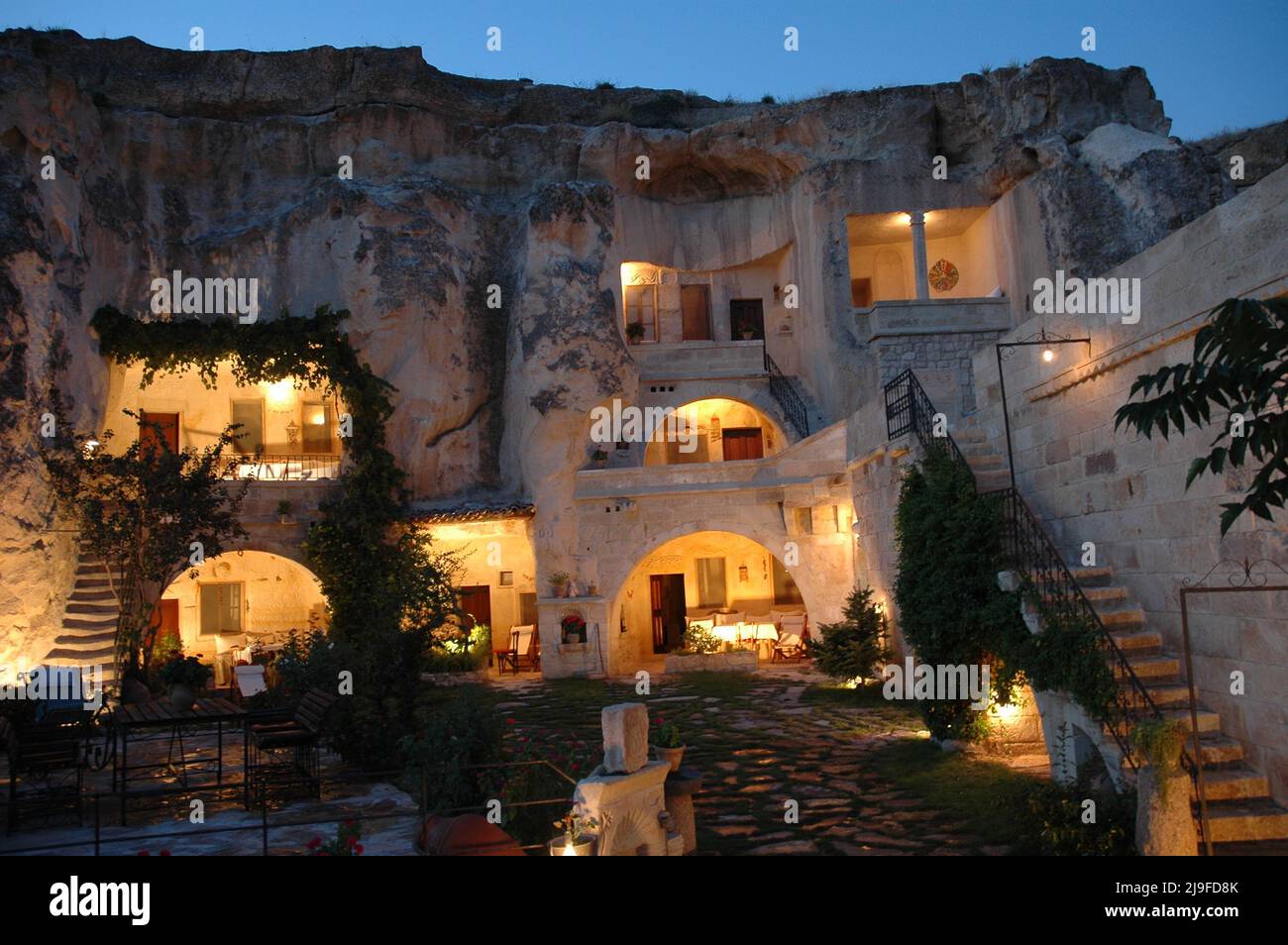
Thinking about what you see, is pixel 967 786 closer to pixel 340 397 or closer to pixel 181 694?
pixel 181 694

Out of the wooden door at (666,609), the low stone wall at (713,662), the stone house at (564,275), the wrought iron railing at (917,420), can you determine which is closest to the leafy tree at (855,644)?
the stone house at (564,275)

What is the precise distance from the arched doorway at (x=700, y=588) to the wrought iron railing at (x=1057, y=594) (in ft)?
38.6

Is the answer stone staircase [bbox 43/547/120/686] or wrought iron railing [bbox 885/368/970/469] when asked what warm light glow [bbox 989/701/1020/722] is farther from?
stone staircase [bbox 43/547/120/686]

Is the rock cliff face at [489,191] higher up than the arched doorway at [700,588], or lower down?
higher up

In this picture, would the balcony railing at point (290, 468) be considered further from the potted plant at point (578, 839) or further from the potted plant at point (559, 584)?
the potted plant at point (578, 839)

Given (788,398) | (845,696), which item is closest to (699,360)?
(788,398)

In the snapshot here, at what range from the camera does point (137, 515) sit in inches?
659

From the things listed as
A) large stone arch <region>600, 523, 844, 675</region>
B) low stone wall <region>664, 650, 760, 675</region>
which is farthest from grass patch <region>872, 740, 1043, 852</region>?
low stone wall <region>664, 650, 760, 675</region>

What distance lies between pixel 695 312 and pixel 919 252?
6.69 meters

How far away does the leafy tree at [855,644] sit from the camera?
14703 millimetres

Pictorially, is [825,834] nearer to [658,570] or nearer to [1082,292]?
[1082,292]

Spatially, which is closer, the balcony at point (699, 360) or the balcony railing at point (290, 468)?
the balcony railing at point (290, 468)

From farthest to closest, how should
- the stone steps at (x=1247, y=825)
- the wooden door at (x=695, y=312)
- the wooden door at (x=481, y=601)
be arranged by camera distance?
1. the wooden door at (x=695, y=312)
2. the wooden door at (x=481, y=601)
3. the stone steps at (x=1247, y=825)

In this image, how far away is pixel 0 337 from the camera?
17.0 metres
